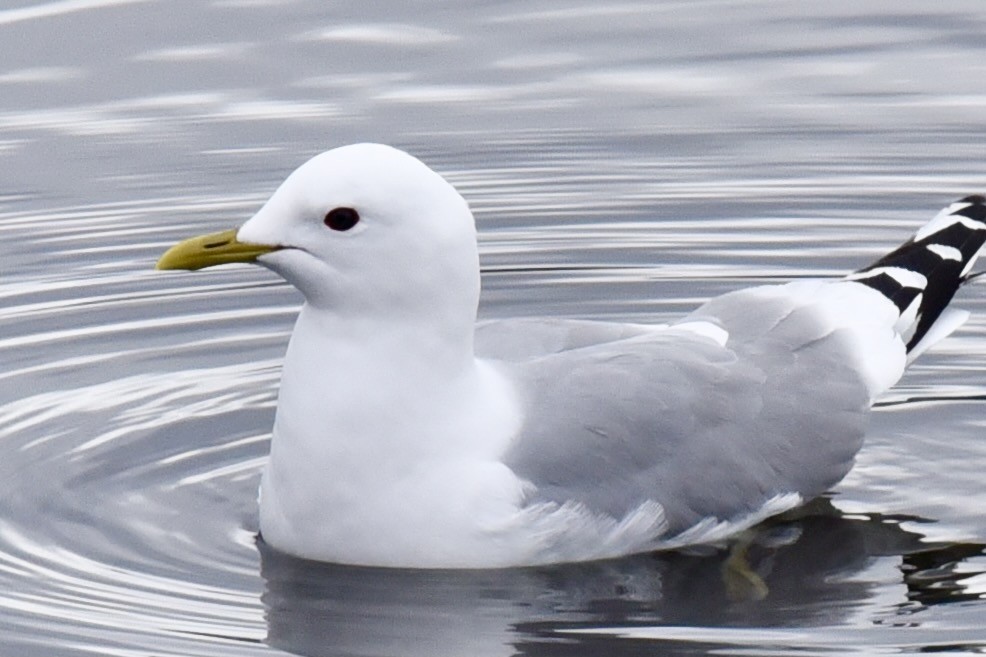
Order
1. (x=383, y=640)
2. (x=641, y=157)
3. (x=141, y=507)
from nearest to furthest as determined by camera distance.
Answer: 1. (x=383, y=640)
2. (x=141, y=507)
3. (x=641, y=157)

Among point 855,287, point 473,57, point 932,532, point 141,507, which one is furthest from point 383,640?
point 473,57

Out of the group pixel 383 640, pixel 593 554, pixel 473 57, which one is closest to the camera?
pixel 383 640

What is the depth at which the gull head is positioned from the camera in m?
7.25

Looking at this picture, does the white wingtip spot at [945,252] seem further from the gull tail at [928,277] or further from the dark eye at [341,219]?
the dark eye at [341,219]

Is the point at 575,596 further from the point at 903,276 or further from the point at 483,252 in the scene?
the point at 483,252

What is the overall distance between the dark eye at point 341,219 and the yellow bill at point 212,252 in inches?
7.3

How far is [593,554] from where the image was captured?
307 inches

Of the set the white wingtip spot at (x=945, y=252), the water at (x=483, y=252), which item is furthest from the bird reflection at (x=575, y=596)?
the white wingtip spot at (x=945, y=252)

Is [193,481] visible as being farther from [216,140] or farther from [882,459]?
[216,140]

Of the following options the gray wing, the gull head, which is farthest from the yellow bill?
the gray wing

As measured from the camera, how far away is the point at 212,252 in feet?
24.2

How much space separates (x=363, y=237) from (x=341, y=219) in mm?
88

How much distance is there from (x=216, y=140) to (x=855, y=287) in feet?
14.6

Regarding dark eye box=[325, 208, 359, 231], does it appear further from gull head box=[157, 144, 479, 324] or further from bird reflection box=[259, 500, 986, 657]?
bird reflection box=[259, 500, 986, 657]
